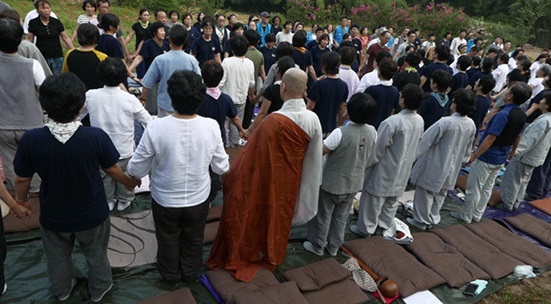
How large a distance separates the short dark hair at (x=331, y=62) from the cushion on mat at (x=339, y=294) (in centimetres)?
245

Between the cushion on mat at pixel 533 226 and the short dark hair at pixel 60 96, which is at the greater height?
the short dark hair at pixel 60 96

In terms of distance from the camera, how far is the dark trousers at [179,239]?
2.73 metres

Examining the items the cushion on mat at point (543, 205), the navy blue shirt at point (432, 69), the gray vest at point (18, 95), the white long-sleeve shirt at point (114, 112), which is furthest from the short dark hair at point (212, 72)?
the cushion on mat at point (543, 205)

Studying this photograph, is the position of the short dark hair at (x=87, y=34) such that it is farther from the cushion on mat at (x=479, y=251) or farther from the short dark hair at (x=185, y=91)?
the cushion on mat at (x=479, y=251)

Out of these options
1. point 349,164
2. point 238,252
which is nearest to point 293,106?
point 349,164

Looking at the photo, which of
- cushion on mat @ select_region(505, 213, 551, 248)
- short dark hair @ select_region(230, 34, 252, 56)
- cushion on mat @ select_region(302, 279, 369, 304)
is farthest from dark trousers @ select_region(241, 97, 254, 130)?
cushion on mat @ select_region(505, 213, 551, 248)

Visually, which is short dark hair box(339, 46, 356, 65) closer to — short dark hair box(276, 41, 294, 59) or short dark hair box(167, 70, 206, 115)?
short dark hair box(276, 41, 294, 59)

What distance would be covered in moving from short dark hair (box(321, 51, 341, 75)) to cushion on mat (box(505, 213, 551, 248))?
2.89 m

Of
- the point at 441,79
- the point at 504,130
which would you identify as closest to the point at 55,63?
the point at 441,79

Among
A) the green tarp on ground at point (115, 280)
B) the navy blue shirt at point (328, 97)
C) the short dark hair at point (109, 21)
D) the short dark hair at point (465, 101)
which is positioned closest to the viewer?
the green tarp on ground at point (115, 280)

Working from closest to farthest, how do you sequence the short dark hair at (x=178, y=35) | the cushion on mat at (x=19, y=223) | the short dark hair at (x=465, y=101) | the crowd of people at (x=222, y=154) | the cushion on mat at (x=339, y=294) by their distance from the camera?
the crowd of people at (x=222, y=154)
the cushion on mat at (x=339, y=294)
the cushion on mat at (x=19, y=223)
the short dark hair at (x=465, y=101)
the short dark hair at (x=178, y=35)

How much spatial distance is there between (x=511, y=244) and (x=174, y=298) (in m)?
3.65

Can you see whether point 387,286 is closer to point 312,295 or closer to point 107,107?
point 312,295

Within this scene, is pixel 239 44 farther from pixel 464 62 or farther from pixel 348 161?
pixel 464 62
